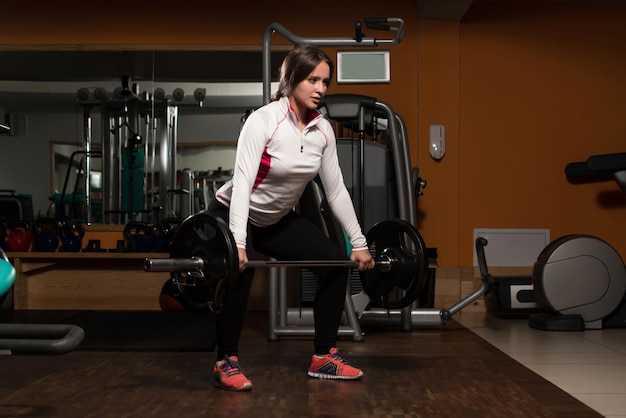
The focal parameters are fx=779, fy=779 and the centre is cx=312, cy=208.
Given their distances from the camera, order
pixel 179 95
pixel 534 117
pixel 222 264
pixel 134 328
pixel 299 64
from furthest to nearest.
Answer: pixel 179 95 < pixel 534 117 < pixel 134 328 < pixel 299 64 < pixel 222 264

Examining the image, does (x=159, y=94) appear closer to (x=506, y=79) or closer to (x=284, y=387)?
(x=506, y=79)

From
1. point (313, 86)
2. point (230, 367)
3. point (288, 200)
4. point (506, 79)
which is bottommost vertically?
point (230, 367)

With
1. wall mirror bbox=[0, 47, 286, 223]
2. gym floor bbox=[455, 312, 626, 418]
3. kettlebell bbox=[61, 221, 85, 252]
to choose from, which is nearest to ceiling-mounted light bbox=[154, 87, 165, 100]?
wall mirror bbox=[0, 47, 286, 223]

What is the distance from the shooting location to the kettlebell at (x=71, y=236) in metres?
5.27

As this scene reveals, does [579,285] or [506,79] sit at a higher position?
[506,79]

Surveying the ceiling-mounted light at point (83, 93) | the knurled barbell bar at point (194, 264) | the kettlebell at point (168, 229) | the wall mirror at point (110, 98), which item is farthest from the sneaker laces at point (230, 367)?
the ceiling-mounted light at point (83, 93)

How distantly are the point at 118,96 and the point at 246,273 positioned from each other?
307 cm

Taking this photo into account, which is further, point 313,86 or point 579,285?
point 579,285

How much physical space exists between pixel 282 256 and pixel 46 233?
2.98 meters

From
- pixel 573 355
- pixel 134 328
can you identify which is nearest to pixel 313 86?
pixel 573 355

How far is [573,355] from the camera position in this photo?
11.6 ft

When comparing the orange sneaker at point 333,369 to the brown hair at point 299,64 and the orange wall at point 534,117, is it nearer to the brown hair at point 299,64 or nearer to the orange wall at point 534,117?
the brown hair at point 299,64

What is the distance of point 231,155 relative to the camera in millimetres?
5395

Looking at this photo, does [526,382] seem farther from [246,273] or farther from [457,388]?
[246,273]
